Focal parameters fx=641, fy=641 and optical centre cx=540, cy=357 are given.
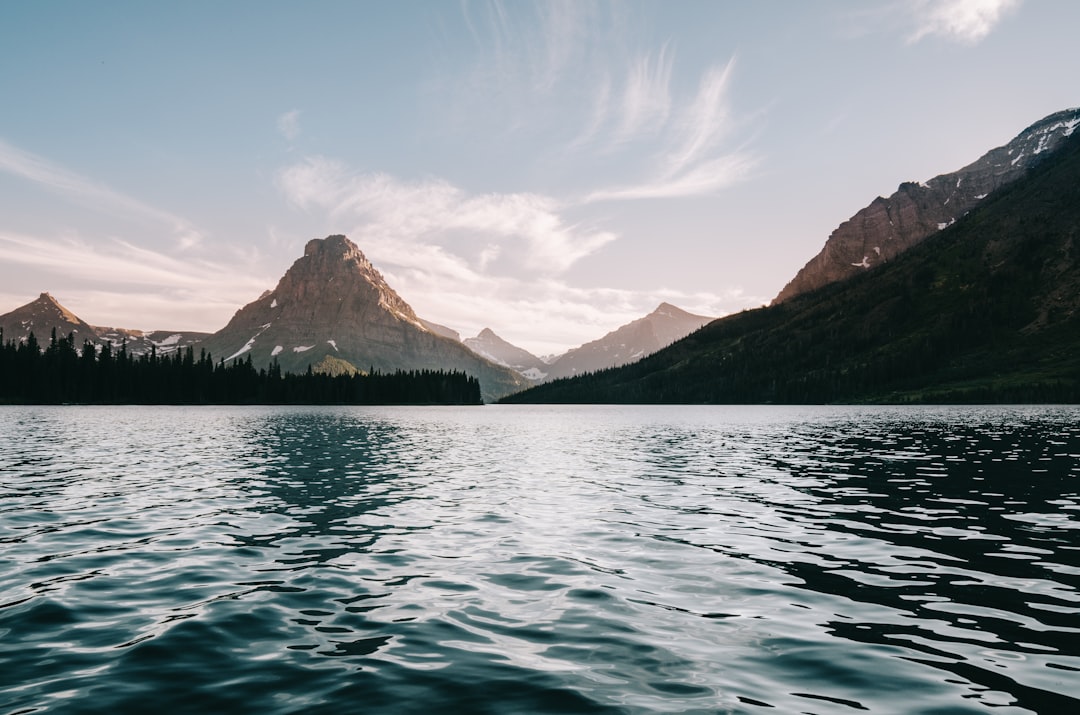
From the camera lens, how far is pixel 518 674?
11.5 metres

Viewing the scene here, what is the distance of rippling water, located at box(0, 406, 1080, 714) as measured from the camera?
10781 millimetres

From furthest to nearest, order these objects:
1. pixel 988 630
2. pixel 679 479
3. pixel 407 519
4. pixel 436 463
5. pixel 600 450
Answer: pixel 600 450, pixel 436 463, pixel 679 479, pixel 407 519, pixel 988 630

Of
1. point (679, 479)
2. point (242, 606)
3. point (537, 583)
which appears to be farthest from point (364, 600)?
point (679, 479)

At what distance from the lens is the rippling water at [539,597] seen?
10781 mm

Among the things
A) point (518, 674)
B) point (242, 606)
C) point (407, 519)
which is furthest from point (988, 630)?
point (407, 519)

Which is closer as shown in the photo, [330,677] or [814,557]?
[330,677]

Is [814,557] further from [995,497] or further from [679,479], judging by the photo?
[679,479]

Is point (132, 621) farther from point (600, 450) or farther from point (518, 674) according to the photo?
point (600, 450)

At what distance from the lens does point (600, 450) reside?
69375mm

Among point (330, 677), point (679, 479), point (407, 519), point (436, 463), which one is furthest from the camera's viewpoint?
point (436, 463)

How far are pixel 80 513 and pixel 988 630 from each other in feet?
110

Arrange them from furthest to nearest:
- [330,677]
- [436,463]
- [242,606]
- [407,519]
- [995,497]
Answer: [436,463] < [995,497] < [407,519] < [242,606] < [330,677]

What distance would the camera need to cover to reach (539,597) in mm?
16781

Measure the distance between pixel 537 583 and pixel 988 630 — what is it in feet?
35.2
